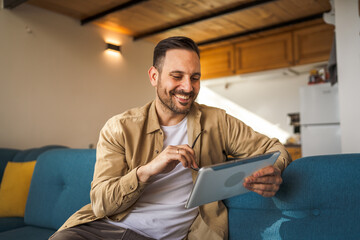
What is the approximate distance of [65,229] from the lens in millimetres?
1245

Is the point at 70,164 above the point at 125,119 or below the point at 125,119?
below

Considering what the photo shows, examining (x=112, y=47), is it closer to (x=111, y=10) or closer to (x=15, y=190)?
(x=111, y=10)

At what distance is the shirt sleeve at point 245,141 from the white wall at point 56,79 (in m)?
3.07

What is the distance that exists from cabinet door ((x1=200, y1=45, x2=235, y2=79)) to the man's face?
4228 mm

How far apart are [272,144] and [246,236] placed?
381 mm

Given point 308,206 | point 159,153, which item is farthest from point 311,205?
point 159,153

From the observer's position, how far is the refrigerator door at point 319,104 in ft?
13.3

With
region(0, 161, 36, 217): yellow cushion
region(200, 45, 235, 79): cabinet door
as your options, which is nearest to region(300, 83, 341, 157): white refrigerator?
region(200, 45, 235, 79): cabinet door

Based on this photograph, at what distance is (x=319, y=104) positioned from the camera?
164 inches

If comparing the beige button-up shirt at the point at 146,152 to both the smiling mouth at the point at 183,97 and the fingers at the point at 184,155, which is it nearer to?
the smiling mouth at the point at 183,97

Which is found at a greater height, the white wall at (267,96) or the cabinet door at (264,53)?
the cabinet door at (264,53)

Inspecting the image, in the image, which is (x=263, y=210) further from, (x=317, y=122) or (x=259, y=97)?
(x=259, y=97)

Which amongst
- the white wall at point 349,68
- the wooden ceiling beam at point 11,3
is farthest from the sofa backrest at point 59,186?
the wooden ceiling beam at point 11,3

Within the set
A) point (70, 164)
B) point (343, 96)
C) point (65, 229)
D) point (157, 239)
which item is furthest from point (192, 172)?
point (343, 96)
